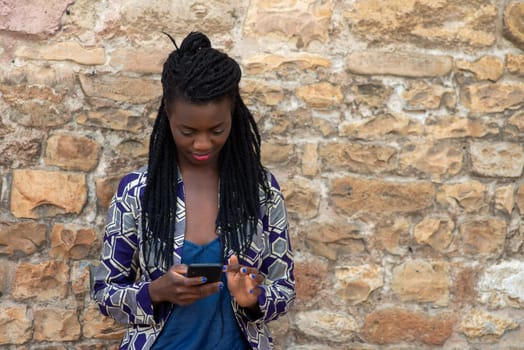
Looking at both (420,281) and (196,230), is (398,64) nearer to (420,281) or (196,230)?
(420,281)

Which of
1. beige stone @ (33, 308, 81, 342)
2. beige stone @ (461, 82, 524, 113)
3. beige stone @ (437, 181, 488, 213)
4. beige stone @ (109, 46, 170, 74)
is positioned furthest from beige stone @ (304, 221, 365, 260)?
beige stone @ (33, 308, 81, 342)

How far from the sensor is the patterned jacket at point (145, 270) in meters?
2.81

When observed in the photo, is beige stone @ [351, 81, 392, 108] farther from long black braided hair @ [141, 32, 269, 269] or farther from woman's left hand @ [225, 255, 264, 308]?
woman's left hand @ [225, 255, 264, 308]

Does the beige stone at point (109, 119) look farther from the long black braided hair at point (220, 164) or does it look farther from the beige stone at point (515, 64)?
the beige stone at point (515, 64)

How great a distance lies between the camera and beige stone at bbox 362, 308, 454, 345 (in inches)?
155

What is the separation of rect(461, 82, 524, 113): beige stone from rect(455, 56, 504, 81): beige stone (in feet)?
0.12

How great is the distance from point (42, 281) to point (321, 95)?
1.51m

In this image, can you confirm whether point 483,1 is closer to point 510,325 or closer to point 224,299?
point 510,325

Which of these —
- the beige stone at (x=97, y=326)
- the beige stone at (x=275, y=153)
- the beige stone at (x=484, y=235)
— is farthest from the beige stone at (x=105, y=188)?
the beige stone at (x=484, y=235)

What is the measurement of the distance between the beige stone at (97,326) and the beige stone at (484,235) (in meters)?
1.66

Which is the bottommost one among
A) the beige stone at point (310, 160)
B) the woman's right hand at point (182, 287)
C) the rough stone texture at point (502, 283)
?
the rough stone texture at point (502, 283)

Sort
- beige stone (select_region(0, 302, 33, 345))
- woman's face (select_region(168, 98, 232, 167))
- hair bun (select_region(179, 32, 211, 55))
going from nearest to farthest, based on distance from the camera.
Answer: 1. woman's face (select_region(168, 98, 232, 167))
2. hair bun (select_region(179, 32, 211, 55))
3. beige stone (select_region(0, 302, 33, 345))

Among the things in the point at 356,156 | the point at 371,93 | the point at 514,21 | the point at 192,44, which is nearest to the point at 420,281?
the point at 356,156

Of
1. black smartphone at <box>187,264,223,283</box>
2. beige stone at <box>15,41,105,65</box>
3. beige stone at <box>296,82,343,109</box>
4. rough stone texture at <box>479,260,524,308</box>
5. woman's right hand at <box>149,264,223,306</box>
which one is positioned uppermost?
beige stone at <box>15,41,105,65</box>
